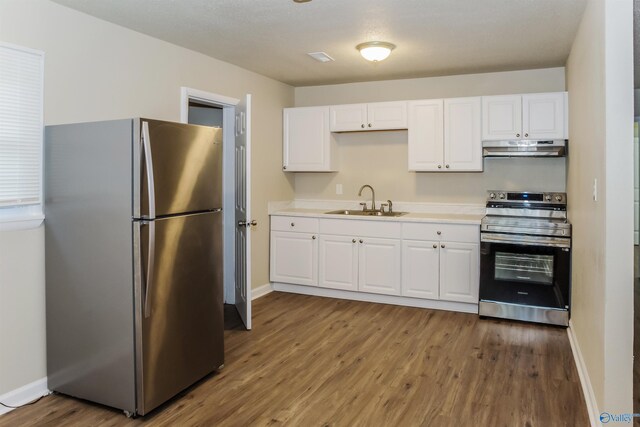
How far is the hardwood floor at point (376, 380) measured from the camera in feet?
8.51

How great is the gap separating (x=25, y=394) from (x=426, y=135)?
152 inches

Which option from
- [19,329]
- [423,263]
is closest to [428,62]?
[423,263]

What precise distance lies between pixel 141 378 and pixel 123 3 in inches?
86.2

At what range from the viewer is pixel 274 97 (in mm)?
5281

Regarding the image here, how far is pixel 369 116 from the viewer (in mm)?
5039

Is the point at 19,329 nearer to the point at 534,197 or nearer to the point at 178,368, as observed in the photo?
the point at 178,368

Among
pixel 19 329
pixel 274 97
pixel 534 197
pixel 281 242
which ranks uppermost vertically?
pixel 274 97

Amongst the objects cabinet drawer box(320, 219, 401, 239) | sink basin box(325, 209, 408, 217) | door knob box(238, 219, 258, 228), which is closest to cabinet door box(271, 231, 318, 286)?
cabinet drawer box(320, 219, 401, 239)

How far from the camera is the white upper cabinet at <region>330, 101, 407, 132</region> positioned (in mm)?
4914

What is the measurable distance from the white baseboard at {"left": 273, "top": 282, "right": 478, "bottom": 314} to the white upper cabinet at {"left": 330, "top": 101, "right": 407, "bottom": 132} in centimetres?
171

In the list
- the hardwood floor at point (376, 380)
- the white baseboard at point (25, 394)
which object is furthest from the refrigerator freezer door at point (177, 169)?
the white baseboard at point (25, 394)

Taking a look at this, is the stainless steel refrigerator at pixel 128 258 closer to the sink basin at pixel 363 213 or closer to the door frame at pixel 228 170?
the door frame at pixel 228 170

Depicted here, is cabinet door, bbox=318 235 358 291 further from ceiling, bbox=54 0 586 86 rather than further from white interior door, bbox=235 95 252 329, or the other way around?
ceiling, bbox=54 0 586 86

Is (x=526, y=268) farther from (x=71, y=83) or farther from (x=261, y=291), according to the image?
(x=71, y=83)
